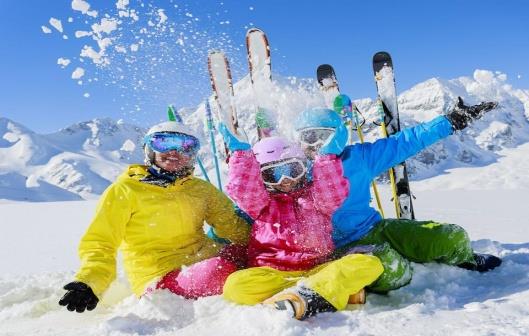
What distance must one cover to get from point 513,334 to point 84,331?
225 cm

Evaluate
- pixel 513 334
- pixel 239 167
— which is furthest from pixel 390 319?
pixel 239 167

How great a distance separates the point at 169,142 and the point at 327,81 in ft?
11.9

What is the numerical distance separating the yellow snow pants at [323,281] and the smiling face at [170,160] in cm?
118

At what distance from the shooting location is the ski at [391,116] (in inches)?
233

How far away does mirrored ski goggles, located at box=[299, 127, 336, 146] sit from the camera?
3787mm

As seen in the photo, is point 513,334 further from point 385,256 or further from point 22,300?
point 22,300

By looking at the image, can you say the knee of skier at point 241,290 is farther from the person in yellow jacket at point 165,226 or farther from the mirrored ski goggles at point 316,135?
the mirrored ski goggles at point 316,135

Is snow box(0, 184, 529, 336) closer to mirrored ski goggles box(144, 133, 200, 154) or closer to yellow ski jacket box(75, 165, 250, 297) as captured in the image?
yellow ski jacket box(75, 165, 250, 297)

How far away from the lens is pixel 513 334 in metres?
2.13

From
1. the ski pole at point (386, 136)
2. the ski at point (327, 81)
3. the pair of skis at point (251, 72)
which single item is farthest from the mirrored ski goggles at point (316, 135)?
the ski at point (327, 81)

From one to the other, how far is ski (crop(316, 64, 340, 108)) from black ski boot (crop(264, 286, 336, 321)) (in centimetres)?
446

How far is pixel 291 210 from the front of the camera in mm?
3428

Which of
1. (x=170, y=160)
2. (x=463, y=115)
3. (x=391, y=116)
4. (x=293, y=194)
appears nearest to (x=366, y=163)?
(x=293, y=194)

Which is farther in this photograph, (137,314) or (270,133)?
(270,133)
